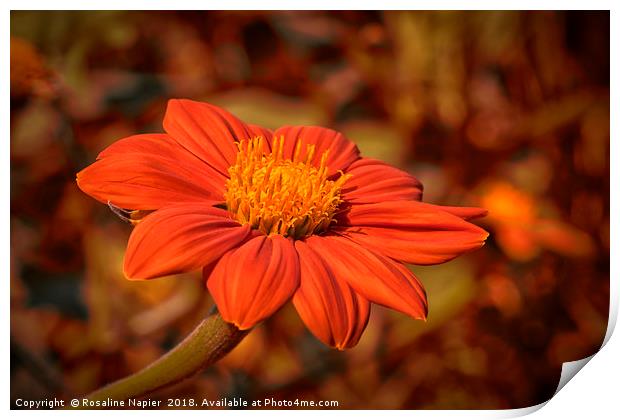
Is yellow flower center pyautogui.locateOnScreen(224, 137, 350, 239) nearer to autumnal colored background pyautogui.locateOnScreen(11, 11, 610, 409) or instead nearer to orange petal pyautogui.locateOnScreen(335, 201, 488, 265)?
orange petal pyautogui.locateOnScreen(335, 201, 488, 265)

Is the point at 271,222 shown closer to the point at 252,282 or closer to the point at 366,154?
the point at 252,282

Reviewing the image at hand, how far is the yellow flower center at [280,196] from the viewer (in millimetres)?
751

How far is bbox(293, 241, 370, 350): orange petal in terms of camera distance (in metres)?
0.69

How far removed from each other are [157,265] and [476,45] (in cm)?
60

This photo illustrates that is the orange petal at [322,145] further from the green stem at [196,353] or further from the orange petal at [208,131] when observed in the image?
the green stem at [196,353]

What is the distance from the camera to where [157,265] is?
0.69 meters

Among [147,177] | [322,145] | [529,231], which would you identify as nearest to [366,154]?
[322,145]

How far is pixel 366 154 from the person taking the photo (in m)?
1.06

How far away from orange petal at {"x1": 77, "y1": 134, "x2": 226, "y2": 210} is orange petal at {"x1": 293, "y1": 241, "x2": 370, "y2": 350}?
0.14 meters

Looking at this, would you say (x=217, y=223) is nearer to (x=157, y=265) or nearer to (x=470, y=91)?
(x=157, y=265)

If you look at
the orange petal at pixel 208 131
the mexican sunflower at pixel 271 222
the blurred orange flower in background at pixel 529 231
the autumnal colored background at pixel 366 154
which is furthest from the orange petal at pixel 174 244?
the blurred orange flower in background at pixel 529 231

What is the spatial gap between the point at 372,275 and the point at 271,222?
11 centimetres

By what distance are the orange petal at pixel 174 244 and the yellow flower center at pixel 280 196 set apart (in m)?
0.04

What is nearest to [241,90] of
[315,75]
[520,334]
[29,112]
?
[315,75]
